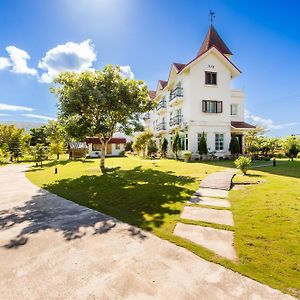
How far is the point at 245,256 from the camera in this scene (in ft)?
15.7

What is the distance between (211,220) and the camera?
22.5ft

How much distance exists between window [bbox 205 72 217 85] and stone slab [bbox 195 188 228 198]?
2025 centimetres

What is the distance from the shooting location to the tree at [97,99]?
53.7 ft

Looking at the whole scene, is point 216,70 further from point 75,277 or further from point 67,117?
point 75,277

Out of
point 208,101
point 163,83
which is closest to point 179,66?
point 208,101

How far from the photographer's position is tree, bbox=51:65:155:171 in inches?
645

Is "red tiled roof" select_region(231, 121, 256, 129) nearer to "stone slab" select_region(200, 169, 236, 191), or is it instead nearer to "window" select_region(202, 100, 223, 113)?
"window" select_region(202, 100, 223, 113)

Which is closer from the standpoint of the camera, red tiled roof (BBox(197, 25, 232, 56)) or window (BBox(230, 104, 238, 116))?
window (BBox(230, 104, 238, 116))

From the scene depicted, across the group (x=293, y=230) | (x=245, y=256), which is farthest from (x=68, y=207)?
(x=293, y=230)

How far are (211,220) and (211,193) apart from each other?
3.45 meters

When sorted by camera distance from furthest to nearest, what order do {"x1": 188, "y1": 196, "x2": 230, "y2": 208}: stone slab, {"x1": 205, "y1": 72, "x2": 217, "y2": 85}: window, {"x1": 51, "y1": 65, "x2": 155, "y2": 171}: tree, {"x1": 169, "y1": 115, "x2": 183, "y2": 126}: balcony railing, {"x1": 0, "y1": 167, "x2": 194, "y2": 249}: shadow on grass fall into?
{"x1": 169, "y1": 115, "x2": 183, "y2": 126}: balcony railing < {"x1": 205, "y1": 72, "x2": 217, "y2": 85}: window < {"x1": 51, "y1": 65, "x2": 155, "y2": 171}: tree < {"x1": 188, "y1": 196, "x2": 230, "y2": 208}: stone slab < {"x1": 0, "y1": 167, "x2": 194, "y2": 249}: shadow on grass

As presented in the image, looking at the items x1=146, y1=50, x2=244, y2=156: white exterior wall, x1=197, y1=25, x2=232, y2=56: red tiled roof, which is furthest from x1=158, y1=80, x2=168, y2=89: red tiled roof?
x1=146, y1=50, x2=244, y2=156: white exterior wall

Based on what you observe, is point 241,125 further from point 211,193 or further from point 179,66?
point 211,193

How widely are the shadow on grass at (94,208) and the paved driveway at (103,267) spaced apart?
67 millimetres
